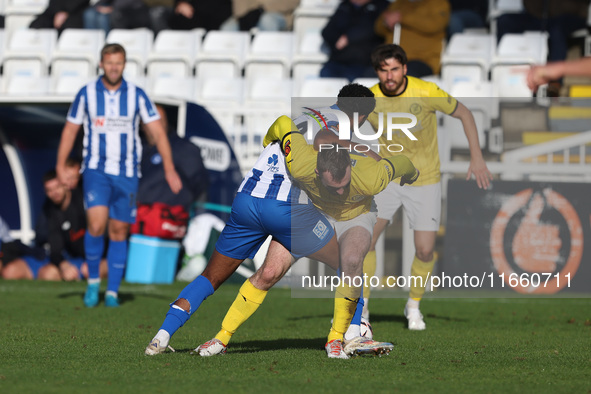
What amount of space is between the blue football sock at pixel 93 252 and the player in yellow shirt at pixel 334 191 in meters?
3.15

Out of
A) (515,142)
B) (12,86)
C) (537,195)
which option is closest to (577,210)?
(537,195)

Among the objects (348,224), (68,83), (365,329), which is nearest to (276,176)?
(348,224)

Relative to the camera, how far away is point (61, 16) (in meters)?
14.6

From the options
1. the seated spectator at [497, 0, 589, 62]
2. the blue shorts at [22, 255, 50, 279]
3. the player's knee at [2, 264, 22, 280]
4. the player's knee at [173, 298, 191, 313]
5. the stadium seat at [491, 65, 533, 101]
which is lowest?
the player's knee at [2, 264, 22, 280]

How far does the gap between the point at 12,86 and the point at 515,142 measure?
24.6 feet

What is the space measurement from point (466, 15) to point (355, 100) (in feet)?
30.0

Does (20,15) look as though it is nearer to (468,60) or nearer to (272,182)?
(468,60)

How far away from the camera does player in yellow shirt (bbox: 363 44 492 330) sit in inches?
243

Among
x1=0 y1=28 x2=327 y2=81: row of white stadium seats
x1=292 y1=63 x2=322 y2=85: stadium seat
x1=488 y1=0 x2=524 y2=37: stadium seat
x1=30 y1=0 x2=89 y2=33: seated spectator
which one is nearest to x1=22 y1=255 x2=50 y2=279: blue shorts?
x1=0 y1=28 x2=327 y2=81: row of white stadium seats

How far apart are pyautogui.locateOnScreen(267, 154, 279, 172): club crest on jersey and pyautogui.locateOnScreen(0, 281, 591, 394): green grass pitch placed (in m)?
0.98

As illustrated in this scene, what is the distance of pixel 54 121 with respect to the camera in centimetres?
1127

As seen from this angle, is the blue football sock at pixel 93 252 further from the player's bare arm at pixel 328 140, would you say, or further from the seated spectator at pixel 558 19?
the seated spectator at pixel 558 19

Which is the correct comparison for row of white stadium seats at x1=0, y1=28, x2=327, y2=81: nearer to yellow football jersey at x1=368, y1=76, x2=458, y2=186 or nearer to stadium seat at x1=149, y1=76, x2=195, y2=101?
stadium seat at x1=149, y1=76, x2=195, y2=101

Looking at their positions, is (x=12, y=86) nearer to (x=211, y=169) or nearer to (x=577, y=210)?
(x=211, y=169)
